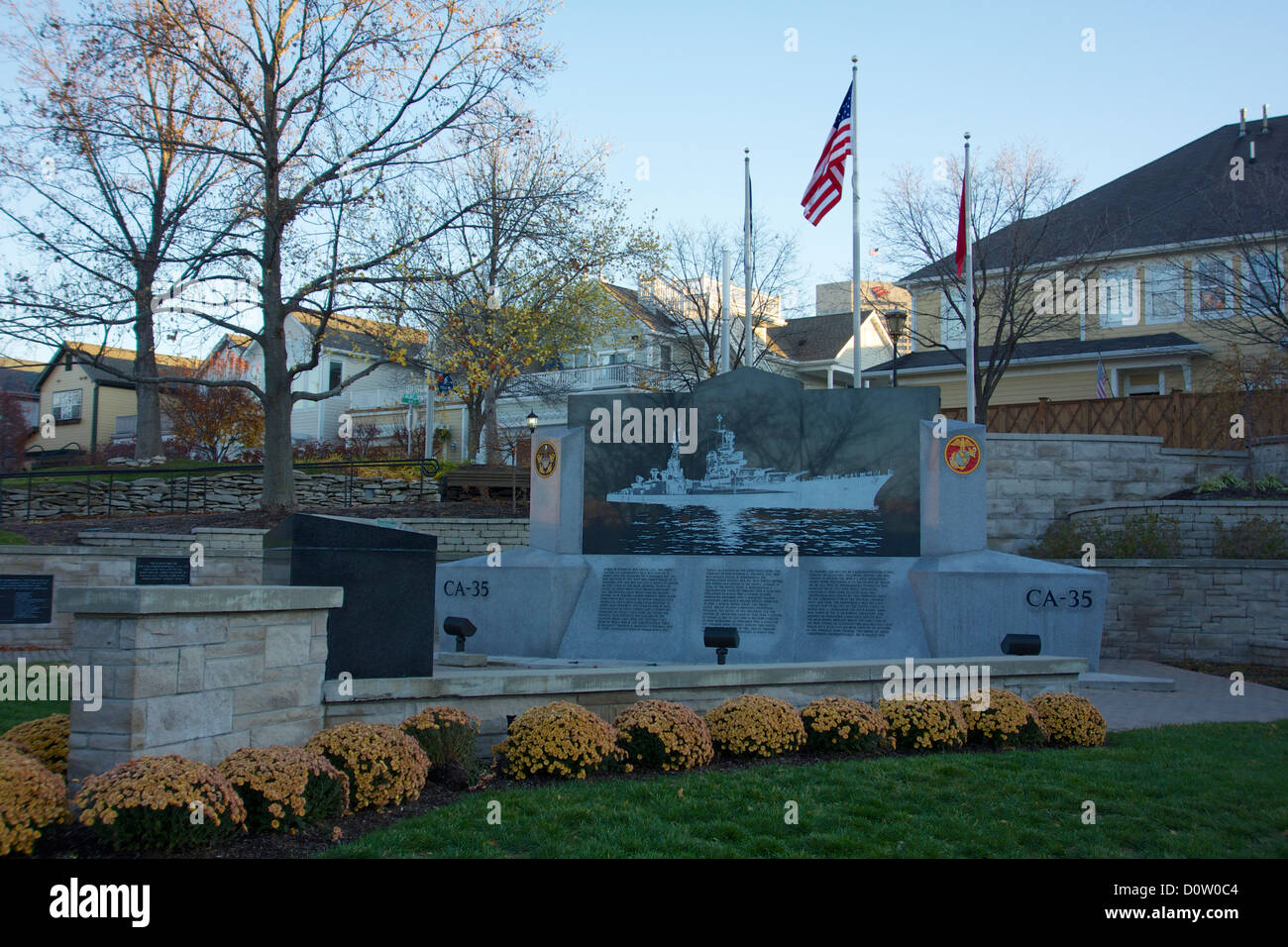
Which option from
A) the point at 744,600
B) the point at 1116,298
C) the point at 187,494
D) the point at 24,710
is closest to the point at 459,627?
the point at 744,600

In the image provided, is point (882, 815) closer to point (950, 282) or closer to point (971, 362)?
point (971, 362)

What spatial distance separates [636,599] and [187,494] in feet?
44.7

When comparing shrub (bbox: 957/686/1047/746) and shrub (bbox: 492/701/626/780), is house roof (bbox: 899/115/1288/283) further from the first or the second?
shrub (bbox: 492/701/626/780)

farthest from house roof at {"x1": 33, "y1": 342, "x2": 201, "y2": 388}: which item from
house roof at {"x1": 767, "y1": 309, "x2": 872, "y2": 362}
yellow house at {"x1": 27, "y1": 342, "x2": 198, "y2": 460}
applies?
house roof at {"x1": 767, "y1": 309, "x2": 872, "y2": 362}

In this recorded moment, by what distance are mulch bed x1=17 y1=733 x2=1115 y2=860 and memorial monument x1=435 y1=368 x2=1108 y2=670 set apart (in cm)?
463

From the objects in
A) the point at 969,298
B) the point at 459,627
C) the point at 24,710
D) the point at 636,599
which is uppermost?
the point at 969,298

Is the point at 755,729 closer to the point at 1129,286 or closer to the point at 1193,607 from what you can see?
the point at 1193,607

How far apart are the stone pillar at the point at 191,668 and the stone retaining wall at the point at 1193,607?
1251 centimetres

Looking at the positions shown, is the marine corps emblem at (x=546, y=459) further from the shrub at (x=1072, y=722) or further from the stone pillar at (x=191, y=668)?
the shrub at (x=1072, y=722)

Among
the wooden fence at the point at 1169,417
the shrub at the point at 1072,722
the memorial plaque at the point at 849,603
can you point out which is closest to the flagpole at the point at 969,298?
the wooden fence at the point at 1169,417

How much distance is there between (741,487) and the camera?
43.0ft

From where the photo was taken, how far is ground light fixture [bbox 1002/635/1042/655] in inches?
410

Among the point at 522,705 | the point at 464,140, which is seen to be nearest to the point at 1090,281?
the point at 464,140
